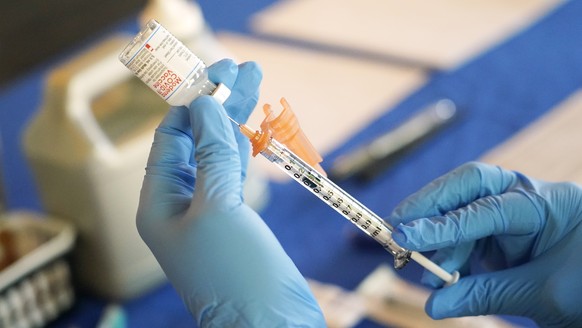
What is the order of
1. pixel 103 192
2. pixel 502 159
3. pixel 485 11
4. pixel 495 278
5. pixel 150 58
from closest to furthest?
pixel 150 58 → pixel 495 278 → pixel 103 192 → pixel 502 159 → pixel 485 11

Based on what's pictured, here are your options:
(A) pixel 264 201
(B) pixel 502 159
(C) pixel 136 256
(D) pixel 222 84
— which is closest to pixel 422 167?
(B) pixel 502 159

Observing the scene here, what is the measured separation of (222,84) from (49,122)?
1.38 feet

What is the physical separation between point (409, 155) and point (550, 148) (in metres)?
0.20

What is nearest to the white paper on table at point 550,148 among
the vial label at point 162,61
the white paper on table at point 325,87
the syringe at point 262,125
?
the white paper on table at point 325,87

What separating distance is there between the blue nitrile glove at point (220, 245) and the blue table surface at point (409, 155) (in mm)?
330

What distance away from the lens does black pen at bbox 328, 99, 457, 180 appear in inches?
45.1

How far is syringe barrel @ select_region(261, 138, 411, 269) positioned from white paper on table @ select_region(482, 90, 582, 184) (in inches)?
16.5

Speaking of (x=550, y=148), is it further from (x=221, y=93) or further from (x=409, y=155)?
(x=221, y=93)

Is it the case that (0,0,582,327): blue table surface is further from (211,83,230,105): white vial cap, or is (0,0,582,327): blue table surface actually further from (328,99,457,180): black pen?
(211,83,230,105): white vial cap

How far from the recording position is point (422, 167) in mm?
1168

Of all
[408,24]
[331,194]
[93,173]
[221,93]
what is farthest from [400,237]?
[408,24]

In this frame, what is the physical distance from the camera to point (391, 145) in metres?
1.19

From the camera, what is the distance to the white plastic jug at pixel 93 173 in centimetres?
97

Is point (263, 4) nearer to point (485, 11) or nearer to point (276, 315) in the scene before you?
point (485, 11)
